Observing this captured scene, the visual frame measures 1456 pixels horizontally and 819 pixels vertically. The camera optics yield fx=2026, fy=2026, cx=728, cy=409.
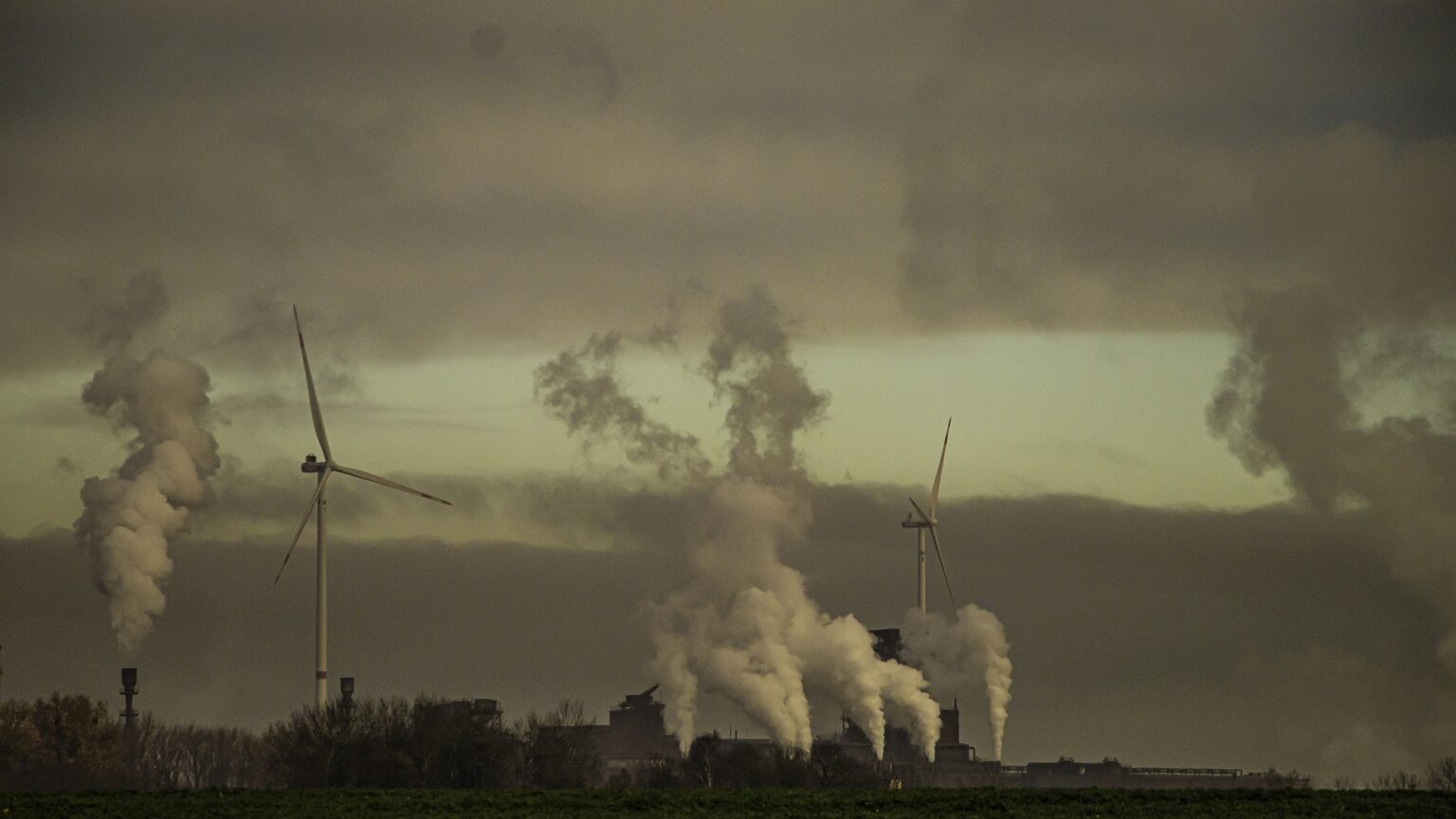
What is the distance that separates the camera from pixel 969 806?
8119 centimetres

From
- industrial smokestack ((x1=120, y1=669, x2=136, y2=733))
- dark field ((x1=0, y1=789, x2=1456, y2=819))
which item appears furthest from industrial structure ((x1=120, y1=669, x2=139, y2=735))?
dark field ((x1=0, y1=789, x2=1456, y2=819))

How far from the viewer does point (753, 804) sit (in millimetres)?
84250

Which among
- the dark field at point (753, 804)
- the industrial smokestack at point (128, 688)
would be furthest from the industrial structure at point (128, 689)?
the dark field at point (753, 804)

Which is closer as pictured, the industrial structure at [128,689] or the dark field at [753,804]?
the dark field at [753,804]

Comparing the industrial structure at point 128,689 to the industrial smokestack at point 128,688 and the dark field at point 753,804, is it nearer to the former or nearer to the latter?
the industrial smokestack at point 128,688

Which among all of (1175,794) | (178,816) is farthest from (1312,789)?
(178,816)

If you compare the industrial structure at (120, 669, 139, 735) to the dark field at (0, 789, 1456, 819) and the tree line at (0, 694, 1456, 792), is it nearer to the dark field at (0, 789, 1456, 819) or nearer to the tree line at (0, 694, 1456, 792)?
the tree line at (0, 694, 1456, 792)

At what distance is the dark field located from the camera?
78250 millimetres

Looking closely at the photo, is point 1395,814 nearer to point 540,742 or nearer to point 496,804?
point 496,804

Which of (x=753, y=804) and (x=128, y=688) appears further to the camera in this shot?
(x=128, y=688)

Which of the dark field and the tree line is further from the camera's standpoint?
the tree line

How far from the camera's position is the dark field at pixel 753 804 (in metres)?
→ 78.2

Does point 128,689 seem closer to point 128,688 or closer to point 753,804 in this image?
point 128,688

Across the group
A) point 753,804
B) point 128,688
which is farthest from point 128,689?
point 753,804
